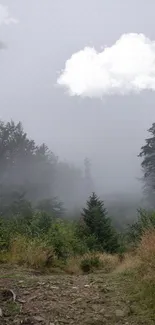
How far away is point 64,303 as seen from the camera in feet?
13.3

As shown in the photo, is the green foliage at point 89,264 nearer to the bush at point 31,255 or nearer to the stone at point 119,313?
the bush at point 31,255

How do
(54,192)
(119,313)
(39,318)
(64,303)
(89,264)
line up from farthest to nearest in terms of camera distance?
(54,192), (89,264), (64,303), (119,313), (39,318)

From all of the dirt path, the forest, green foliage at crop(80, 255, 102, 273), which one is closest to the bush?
green foliage at crop(80, 255, 102, 273)

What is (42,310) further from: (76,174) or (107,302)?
(76,174)

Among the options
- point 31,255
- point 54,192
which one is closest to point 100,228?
point 31,255

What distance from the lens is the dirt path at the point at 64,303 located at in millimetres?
3529

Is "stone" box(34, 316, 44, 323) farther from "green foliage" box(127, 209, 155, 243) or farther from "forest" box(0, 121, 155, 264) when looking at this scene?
"forest" box(0, 121, 155, 264)

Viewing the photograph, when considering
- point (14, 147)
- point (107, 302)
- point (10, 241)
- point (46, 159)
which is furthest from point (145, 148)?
point (107, 302)

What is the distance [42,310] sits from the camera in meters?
3.75

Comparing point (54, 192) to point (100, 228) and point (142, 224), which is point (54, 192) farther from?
point (142, 224)

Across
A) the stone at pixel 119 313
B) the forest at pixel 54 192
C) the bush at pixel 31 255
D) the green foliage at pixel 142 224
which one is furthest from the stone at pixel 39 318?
the forest at pixel 54 192

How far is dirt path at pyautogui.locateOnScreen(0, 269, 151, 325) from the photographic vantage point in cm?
353

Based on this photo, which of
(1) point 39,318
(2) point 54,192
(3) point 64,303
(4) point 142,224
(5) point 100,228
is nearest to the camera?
(1) point 39,318

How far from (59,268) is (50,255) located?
0.41 metres
